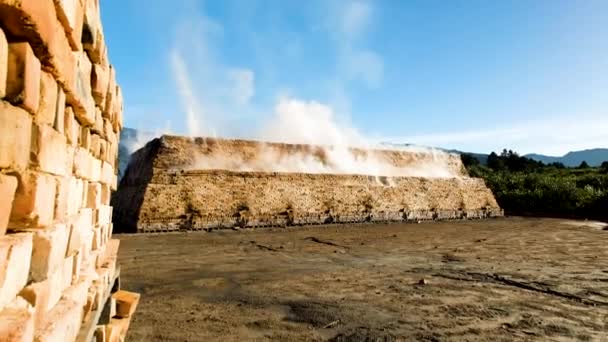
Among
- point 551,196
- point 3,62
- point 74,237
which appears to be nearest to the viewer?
point 3,62

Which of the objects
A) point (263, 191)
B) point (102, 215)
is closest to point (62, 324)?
point (102, 215)

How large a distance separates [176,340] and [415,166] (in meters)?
26.2

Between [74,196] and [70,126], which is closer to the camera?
[70,126]

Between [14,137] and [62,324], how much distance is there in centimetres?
90

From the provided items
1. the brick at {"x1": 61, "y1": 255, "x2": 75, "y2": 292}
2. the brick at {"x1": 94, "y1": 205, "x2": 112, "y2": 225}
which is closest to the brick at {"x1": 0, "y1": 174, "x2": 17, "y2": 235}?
the brick at {"x1": 61, "y1": 255, "x2": 75, "y2": 292}

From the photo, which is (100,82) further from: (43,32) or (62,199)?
(43,32)

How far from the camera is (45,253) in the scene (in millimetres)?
1612

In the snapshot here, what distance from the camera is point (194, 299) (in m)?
6.41

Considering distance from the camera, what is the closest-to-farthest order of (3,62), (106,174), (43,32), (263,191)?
(3,62) → (43,32) → (106,174) → (263,191)

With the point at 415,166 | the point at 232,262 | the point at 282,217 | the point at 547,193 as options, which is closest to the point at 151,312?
the point at 232,262

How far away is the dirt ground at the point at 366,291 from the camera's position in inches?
199

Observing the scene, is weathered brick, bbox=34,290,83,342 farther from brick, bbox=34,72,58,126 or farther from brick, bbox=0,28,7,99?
brick, bbox=0,28,7,99

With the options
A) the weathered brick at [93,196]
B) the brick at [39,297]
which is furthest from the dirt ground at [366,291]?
the brick at [39,297]

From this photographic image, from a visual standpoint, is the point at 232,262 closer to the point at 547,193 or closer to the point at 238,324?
the point at 238,324
